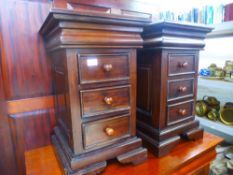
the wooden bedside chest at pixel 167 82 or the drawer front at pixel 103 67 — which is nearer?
the drawer front at pixel 103 67

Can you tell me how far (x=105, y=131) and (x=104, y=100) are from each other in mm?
111

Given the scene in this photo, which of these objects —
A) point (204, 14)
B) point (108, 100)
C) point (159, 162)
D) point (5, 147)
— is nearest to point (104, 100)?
point (108, 100)

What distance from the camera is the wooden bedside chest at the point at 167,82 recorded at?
0.64 m

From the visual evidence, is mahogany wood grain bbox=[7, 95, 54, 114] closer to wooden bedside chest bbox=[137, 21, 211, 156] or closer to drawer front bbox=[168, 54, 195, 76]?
wooden bedside chest bbox=[137, 21, 211, 156]

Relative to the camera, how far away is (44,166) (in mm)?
639

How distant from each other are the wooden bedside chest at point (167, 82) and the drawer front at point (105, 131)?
Result: 151 mm

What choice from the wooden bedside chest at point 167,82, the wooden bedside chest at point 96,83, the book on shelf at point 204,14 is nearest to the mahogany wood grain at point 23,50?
the wooden bedside chest at point 96,83

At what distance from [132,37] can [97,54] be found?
0.47 ft

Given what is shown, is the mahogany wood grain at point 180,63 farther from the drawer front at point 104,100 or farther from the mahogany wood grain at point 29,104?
the mahogany wood grain at point 29,104

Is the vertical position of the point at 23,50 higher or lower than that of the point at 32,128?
higher

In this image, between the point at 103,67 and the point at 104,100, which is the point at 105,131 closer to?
the point at 104,100

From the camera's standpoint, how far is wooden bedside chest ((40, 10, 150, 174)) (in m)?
0.48

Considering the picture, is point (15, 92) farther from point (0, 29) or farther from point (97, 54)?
point (97, 54)

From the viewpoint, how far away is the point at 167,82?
668 millimetres
